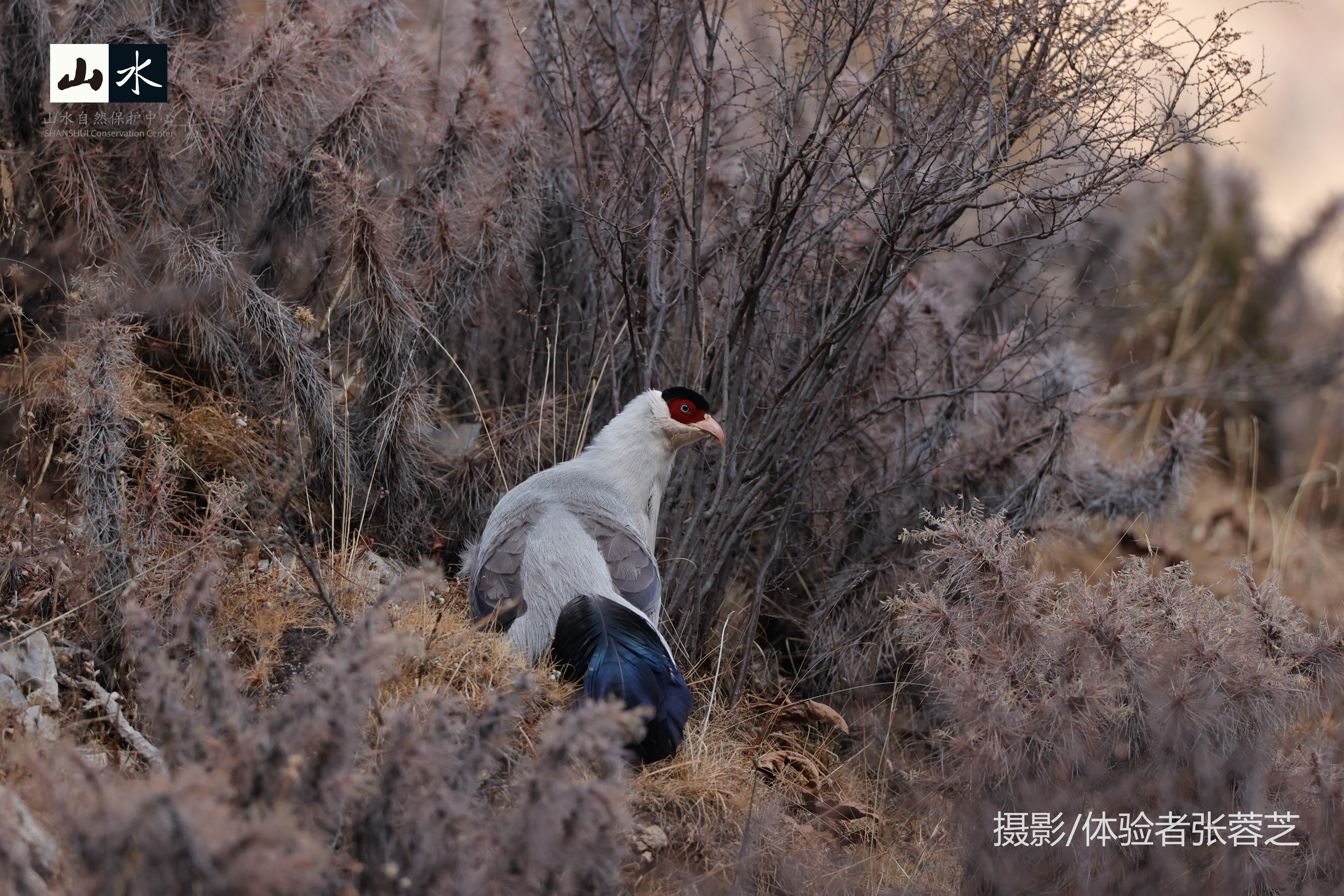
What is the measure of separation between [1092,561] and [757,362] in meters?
2.36

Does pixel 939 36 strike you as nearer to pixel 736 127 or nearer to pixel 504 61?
pixel 736 127

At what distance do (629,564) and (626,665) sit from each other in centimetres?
56

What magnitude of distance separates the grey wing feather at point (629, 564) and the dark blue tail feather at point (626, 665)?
0.63 ft

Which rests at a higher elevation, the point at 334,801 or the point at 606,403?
the point at 606,403

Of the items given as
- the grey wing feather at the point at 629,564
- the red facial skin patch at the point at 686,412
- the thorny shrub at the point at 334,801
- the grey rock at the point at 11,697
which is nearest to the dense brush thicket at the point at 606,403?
the thorny shrub at the point at 334,801

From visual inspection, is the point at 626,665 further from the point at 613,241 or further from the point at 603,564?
the point at 613,241

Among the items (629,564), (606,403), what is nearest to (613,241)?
(606,403)

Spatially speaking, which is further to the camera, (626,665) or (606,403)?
(606,403)

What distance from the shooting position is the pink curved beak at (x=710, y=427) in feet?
12.0

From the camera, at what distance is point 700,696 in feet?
12.4

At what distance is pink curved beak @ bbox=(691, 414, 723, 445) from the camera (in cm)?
367

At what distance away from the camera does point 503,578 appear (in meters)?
3.46

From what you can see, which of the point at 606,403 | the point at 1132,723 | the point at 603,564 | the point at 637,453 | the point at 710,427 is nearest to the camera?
the point at 1132,723

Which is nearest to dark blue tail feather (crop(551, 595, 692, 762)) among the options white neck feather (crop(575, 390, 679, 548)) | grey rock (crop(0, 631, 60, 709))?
white neck feather (crop(575, 390, 679, 548))
